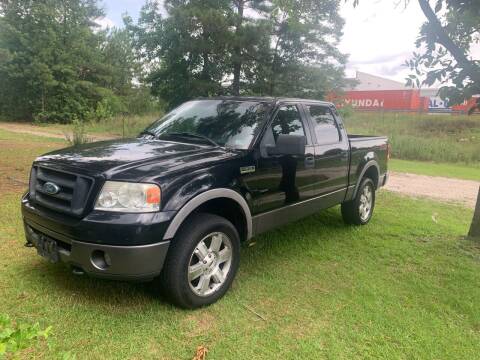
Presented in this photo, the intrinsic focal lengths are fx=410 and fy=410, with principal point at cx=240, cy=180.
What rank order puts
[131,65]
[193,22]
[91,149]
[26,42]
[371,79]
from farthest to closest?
[371,79] < [131,65] < [26,42] < [193,22] < [91,149]

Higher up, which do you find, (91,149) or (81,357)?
(91,149)

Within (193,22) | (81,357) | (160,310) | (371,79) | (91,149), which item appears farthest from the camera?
(371,79)

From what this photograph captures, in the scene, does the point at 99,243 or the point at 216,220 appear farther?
the point at 216,220

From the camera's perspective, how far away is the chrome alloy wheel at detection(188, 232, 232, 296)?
3320mm

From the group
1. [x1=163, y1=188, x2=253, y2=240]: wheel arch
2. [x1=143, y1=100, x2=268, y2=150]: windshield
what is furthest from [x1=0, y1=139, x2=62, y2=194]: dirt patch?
[x1=163, y1=188, x2=253, y2=240]: wheel arch

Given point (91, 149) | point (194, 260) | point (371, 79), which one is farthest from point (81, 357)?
point (371, 79)

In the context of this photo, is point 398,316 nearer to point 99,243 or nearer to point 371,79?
point 99,243

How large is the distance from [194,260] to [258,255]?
1349 millimetres

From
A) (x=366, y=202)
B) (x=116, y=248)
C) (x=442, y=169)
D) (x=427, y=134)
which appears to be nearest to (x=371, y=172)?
(x=366, y=202)

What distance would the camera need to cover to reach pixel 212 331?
3.05 meters

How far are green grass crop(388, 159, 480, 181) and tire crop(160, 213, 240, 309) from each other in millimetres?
10794

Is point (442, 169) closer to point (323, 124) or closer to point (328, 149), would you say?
point (323, 124)

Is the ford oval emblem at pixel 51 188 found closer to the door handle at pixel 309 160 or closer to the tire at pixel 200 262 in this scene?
the tire at pixel 200 262

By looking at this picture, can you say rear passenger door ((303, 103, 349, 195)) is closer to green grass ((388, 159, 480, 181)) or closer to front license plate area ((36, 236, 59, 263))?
front license plate area ((36, 236, 59, 263))
